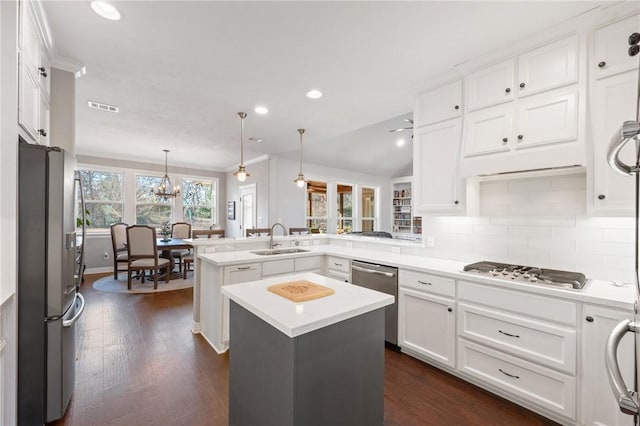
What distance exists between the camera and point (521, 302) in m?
1.92

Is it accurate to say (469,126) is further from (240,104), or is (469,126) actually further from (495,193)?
(240,104)

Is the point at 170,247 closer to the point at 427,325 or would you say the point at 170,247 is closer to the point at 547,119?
the point at 427,325

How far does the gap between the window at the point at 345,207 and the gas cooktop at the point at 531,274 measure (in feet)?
17.5

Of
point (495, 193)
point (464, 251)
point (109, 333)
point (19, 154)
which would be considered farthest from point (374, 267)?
point (109, 333)

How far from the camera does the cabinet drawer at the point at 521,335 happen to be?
176cm

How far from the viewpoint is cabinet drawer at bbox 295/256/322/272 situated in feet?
11.0

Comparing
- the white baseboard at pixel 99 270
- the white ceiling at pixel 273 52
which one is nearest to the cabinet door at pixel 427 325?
Answer: the white ceiling at pixel 273 52

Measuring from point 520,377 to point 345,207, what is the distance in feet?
19.9

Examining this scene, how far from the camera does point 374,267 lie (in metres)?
2.90

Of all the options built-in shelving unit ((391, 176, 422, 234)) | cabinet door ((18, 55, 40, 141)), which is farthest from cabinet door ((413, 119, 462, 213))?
built-in shelving unit ((391, 176, 422, 234))

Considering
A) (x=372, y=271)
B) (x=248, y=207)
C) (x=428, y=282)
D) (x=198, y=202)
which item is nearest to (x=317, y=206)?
(x=248, y=207)

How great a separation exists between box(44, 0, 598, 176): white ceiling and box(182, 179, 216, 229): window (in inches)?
142

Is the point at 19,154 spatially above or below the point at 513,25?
below

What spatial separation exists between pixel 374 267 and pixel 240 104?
2460mm
